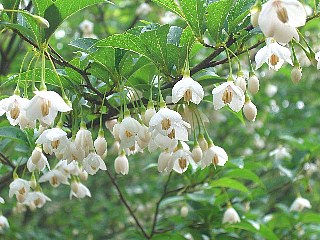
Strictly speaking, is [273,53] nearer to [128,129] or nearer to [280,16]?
[280,16]

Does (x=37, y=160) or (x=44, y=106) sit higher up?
(x=44, y=106)

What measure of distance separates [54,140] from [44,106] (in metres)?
0.19

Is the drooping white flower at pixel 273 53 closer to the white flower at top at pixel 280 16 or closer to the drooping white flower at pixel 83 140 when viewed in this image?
the white flower at top at pixel 280 16

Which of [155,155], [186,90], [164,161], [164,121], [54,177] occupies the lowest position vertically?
[155,155]

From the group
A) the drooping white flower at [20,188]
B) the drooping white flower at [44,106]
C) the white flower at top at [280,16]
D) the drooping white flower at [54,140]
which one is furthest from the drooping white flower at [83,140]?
the white flower at top at [280,16]

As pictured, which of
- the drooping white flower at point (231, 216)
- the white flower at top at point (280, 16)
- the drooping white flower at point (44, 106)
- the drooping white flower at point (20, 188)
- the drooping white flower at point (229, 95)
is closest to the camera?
the white flower at top at point (280, 16)

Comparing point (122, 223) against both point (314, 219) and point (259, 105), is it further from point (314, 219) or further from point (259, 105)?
point (314, 219)

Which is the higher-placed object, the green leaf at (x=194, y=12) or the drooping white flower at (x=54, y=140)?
the green leaf at (x=194, y=12)

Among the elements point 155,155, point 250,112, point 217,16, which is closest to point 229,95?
point 250,112

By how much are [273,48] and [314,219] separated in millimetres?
1780

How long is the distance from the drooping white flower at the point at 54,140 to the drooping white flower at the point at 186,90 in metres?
0.43

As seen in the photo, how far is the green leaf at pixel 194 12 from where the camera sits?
1694mm

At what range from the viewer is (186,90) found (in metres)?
1.73

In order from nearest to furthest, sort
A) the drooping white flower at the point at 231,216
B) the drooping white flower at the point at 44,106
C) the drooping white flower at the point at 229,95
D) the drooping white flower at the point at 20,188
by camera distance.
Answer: the drooping white flower at the point at 44,106 < the drooping white flower at the point at 229,95 < the drooping white flower at the point at 20,188 < the drooping white flower at the point at 231,216
